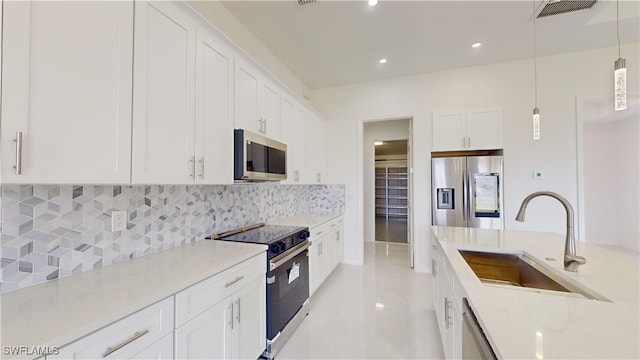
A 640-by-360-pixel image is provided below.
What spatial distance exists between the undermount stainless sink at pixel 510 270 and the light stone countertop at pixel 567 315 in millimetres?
107

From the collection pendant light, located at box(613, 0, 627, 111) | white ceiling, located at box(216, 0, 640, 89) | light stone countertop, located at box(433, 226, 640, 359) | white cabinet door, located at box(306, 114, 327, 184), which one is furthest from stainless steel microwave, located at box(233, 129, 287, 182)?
pendant light, located at box(613, 0, 627, 111)

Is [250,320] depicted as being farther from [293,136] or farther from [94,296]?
[293,136]

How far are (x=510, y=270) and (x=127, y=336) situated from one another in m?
2.26

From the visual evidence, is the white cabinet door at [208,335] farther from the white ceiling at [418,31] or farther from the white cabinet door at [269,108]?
the white ceiling at [418,31]

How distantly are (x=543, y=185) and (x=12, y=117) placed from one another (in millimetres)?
4847

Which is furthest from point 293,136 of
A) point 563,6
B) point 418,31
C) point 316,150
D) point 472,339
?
point 563,6

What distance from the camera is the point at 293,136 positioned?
3018mm

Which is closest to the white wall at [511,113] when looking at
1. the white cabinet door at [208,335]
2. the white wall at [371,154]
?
the white wall at [371,154]

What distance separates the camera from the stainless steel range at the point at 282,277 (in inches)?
73.6

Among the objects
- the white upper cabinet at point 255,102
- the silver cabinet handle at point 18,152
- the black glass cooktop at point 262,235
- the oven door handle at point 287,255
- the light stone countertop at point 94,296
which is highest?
the white upper cabinet at point 255,102

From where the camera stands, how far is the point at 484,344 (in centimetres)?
86

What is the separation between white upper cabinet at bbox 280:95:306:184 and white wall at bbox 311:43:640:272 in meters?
1.17

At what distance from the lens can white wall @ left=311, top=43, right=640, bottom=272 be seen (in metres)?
3.25

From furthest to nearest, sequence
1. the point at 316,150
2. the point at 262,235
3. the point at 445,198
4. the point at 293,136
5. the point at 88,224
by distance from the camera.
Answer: the point at 316,150
the point at 445,198
the point at 293,136
the point at 262,235
the point at 88,224
